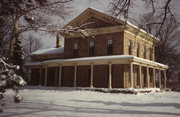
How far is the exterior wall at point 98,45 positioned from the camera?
917 inches

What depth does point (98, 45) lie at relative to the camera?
81.1 ft

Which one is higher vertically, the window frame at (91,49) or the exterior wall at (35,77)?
the window frame at (91,49)

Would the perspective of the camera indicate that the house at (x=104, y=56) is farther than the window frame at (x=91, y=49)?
No

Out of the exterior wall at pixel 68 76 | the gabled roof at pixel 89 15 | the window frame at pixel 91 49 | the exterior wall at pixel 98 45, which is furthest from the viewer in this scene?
the exterior wall at pixel 68 76

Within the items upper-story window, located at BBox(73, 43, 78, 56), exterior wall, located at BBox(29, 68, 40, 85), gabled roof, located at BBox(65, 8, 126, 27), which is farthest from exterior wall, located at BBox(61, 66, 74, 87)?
exterior wall, located at BBox(29, 68, 40, 85)

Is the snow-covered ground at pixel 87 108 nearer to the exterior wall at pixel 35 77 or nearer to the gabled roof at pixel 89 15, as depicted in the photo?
the gabled roof at pixel 89 15

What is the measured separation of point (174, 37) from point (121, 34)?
924 inches

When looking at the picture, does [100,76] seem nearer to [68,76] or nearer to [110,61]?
[110,61]

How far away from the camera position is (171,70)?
4344 centimetres

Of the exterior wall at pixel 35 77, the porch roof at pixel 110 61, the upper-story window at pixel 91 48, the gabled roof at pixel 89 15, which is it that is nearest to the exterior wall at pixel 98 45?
the upper-story window at pixel 91 48

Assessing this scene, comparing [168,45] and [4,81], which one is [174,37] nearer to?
[168,45]

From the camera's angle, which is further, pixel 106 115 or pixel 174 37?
pixel 174 37

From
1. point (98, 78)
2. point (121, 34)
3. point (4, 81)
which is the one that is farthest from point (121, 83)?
point (4, 81)

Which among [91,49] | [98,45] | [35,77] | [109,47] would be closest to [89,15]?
[98,45]
